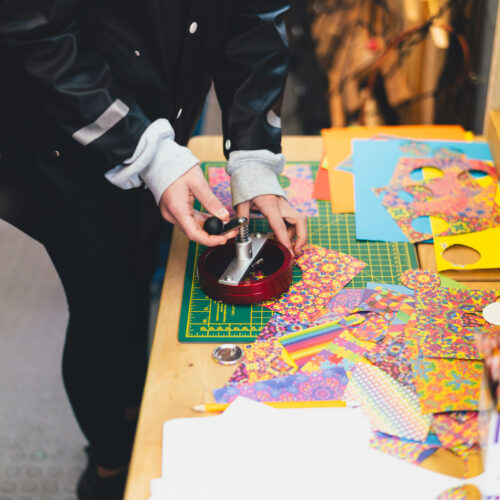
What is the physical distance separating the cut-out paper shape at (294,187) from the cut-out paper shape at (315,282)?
0.54 ft

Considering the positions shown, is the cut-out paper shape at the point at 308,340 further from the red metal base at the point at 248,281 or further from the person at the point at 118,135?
the person at the point at 118,135

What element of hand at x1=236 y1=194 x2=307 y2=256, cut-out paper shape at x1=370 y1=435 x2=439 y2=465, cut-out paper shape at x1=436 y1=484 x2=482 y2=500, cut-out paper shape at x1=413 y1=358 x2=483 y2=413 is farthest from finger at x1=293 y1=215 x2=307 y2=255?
cut-out paper shape at x1=436 y1=484 x2=482 y2=500

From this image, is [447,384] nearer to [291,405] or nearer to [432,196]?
[291,405]

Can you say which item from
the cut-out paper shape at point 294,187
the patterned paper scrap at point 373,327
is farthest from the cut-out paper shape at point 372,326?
the cut-out paper shape at point 294,187

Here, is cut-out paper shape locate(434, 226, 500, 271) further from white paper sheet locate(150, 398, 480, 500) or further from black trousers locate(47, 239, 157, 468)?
black trousers locate(47, 239, 157, 468)

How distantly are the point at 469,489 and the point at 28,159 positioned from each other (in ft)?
3.09

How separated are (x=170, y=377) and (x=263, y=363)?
147mm

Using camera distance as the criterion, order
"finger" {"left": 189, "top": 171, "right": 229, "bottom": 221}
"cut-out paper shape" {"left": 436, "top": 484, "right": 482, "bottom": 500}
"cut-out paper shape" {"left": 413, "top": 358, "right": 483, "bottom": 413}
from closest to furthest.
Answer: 1. "cut-out paper shape" {"left": 436, "top": 484, "right": 482, "bottom": 500}
2. "cut-out paper shape" {"left": 413, "top": 358, "right": 483, "bottom": 413}
3. "finger" {"left": 189, "top": 171, "right": 229, "bottom": 221}

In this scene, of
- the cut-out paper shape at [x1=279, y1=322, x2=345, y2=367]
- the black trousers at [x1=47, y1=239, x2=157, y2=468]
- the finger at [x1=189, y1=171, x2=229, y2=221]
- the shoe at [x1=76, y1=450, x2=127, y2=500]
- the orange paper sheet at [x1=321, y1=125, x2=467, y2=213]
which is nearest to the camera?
the cut-out paper shape at [x1=279, y1=322, x2=345, y2=367]

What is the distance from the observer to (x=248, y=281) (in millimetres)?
1106

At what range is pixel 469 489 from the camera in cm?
78

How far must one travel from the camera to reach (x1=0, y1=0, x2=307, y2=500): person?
1032 millimetres

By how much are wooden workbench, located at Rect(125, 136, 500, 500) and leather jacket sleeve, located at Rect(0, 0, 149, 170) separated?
0.27 m

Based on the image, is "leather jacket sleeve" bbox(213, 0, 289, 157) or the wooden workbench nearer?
the wooden workbench
